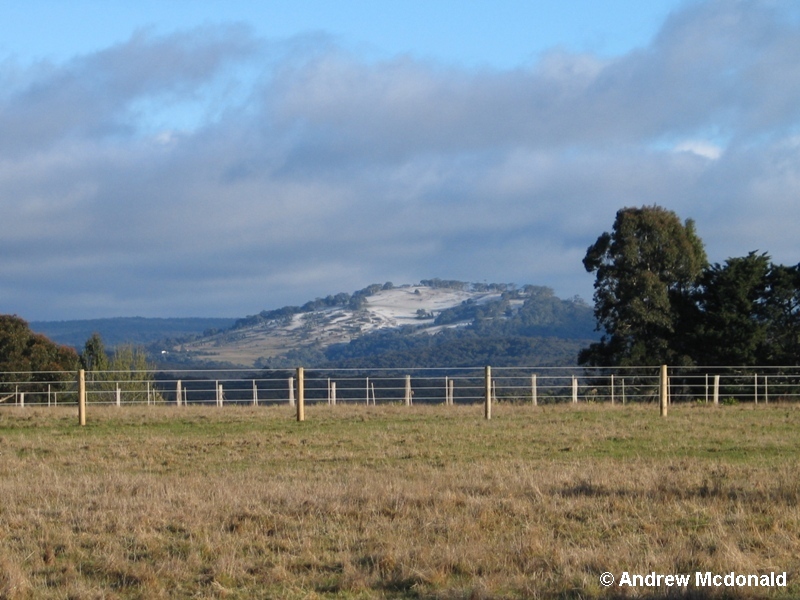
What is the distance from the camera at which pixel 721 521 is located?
8.24 m

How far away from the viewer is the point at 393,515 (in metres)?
8.77

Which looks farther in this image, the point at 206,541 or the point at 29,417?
the point at 29,417

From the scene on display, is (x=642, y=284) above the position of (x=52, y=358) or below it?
above

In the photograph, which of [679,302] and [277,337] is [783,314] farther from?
[277,337]

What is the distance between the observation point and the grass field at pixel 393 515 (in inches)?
258

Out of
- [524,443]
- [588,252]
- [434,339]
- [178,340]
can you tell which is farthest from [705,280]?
[178,340]

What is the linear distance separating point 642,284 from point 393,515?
32431mm

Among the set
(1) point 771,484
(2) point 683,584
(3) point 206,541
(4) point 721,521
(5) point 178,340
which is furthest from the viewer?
(5) point 178,340

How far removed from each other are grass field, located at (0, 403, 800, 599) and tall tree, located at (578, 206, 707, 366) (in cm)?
2301

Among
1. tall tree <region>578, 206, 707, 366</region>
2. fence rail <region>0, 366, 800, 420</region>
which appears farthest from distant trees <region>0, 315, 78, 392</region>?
tall tree <region>578, 206, 707, 366</region>

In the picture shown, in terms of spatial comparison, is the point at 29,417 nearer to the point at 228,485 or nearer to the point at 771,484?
the point at 228,485

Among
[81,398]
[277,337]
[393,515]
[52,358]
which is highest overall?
[81,398]

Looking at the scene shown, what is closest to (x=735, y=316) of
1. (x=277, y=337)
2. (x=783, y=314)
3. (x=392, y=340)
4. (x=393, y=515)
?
(x=783, y=314)

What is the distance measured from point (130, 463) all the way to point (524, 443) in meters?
6.60
